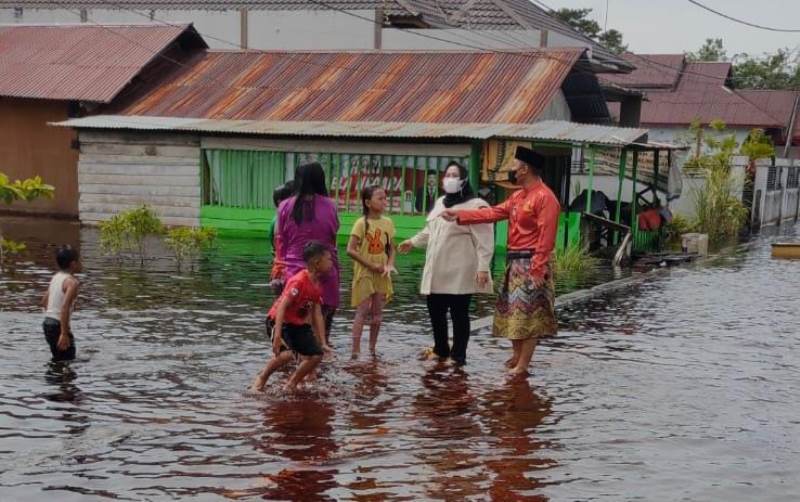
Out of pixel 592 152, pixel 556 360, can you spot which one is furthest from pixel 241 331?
pixel 592 152

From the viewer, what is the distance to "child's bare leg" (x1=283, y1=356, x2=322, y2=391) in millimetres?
7320

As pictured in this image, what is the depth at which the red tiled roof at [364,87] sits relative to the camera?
20.6m

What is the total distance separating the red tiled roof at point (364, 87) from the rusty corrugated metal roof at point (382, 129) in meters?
0.54

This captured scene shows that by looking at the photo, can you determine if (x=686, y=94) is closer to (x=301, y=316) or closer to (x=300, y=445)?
(x=301, y=316)

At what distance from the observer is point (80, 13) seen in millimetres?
30438

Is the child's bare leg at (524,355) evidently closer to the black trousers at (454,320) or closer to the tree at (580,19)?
the black trousers at (454,320)

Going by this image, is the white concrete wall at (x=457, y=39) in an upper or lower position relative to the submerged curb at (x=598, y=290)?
upper

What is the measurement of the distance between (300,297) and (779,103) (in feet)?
154

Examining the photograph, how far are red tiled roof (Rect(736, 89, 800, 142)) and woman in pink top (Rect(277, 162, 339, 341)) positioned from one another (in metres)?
44.1

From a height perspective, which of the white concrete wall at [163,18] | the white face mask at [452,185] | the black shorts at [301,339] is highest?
the white concrete wall at [163,18]

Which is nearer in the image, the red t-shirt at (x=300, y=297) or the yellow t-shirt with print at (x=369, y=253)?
the red t-shirt at (x=300, y=297)

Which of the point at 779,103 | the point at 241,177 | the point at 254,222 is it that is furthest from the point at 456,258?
the point at 779,103

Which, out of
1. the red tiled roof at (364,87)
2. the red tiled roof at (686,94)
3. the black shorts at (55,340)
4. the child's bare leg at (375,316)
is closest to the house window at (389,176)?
the red tiled roof at (364,87)

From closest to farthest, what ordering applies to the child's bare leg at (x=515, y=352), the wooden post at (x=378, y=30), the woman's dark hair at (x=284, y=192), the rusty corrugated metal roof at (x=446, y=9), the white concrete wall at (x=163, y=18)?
the child's bare leg at (x=515, y=352) → the woman's dark hair at (x=284, y=192) → the rusty corrugated metal roof at (x=446, y=9) → the wooden post at (x=378, y=30) → the white concrete wall at (x=163, y=18)
